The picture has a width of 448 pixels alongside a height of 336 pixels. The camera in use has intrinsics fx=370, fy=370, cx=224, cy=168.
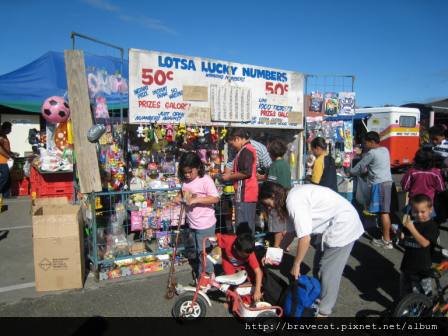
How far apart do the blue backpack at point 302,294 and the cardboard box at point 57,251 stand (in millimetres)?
2527

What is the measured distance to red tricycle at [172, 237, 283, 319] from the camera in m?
3.49

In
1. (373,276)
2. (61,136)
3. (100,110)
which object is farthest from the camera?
(61,136)

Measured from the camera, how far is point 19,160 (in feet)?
35.3

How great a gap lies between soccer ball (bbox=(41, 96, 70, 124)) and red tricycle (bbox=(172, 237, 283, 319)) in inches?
190

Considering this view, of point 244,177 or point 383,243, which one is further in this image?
point 383,243

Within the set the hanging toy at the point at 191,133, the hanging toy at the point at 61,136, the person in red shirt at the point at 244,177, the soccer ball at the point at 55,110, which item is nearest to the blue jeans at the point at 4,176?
the hanging toy at the point at 61,136

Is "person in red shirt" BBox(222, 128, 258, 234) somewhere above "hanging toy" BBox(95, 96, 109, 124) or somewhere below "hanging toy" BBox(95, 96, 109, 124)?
below

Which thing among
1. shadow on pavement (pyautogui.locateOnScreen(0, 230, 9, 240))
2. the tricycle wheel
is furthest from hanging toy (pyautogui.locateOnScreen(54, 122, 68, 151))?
the tricycle wheel

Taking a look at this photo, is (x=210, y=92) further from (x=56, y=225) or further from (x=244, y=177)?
A: (x=56, y=225)

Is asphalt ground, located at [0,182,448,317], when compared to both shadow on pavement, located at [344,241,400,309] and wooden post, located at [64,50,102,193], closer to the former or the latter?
shadow on pavement, located at [344,241,400,309]

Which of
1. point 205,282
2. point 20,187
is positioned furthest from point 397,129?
point 205,282

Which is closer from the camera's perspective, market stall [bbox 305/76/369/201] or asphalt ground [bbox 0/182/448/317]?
asphalt ground [bbox 0/182/448/317]

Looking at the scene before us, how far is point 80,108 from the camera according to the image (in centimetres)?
514

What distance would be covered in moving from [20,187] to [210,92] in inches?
294
